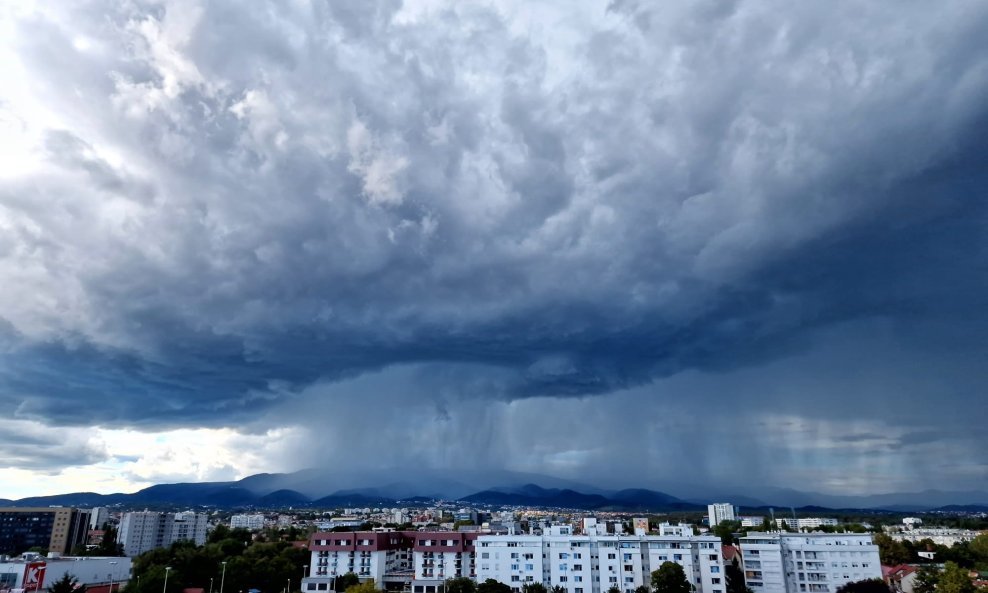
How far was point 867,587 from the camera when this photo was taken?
66.2 metres

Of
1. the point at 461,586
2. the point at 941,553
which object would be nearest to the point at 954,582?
the point at 461,586

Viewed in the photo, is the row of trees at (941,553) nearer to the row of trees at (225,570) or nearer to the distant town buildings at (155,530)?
the row of trees at (225,570)

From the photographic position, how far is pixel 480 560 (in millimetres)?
75000

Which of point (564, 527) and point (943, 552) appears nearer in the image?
point (564, 527)

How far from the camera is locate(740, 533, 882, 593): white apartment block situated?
7119 centimetres

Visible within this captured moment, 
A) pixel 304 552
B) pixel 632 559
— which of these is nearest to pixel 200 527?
pixel 304 552

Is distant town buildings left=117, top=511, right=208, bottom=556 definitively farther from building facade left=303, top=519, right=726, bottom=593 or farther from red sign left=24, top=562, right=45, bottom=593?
red sign left=24, top=562, right=45, bottom=593

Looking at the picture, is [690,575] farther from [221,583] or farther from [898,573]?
[221,583]

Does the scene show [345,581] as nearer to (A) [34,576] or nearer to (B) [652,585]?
(A) [34,576]

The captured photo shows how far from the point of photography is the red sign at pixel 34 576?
175ft

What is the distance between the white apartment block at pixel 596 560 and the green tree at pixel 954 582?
801 inches

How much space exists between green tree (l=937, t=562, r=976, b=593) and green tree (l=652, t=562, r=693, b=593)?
22846mm

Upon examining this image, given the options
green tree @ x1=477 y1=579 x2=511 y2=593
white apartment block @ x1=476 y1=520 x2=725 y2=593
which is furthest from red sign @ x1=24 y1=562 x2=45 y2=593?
white apartment block @ x1=476 y1=520 x2=725 y2=593

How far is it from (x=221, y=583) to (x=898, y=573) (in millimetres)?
83811
